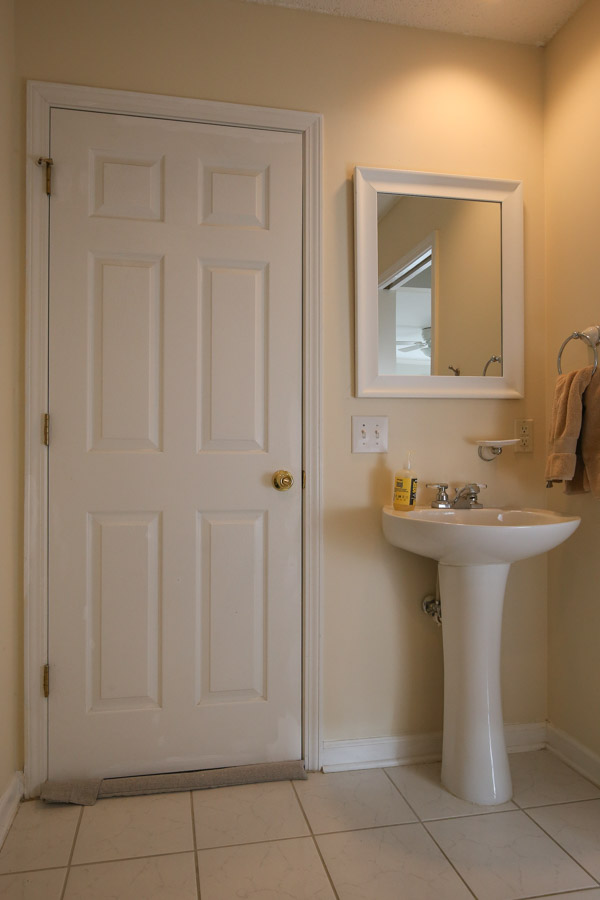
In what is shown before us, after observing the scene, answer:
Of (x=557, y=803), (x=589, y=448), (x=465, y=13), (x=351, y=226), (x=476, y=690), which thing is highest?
(x=465, y=13)

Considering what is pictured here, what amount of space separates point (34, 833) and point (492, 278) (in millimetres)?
2208

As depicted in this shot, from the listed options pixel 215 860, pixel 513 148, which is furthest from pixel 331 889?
pixel 513 148

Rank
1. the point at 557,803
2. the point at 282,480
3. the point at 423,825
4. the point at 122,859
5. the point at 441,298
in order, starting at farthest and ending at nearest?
1. the point at 441,298
2. the point at 282,480
3. the point at 557,803
4. the point at 423,825
5. the point at 122,859

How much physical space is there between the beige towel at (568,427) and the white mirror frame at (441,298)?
27 centimetres

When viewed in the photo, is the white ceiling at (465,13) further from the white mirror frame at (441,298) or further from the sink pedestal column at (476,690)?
the sink pedestal column at (476,690)

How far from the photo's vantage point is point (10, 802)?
1.73 m

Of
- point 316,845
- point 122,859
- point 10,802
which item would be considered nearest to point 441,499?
point 316,845

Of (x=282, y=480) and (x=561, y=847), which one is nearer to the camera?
(x=561, y=847)

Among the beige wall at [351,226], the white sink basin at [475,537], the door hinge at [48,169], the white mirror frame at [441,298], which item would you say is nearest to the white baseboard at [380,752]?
the beige wall at [351,226]

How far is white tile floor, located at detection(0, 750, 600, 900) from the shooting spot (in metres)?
1.48

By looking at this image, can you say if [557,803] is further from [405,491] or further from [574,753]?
[405,491]

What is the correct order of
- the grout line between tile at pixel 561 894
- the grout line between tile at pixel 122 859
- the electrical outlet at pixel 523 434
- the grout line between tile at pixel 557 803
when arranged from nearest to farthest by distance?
the grout line between tile at pixel 561 894 → the grout line between tile at pixel 122 859 → the grout line between tile at pixel 557 803 → the electrical outlet at pixel 523 434

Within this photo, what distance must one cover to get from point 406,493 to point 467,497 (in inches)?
8.5

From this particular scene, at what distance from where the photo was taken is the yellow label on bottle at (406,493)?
199 centimetres
